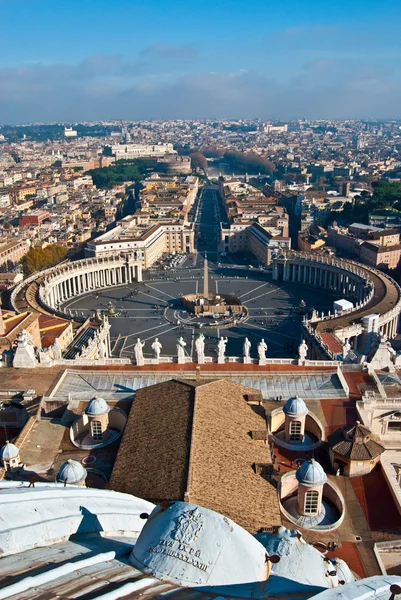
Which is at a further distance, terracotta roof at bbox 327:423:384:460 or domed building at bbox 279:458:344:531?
terracotta roof at bbox 327:423:384:460

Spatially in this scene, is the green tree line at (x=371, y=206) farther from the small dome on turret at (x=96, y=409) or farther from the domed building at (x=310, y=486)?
the domed building at (x=310, y=486)

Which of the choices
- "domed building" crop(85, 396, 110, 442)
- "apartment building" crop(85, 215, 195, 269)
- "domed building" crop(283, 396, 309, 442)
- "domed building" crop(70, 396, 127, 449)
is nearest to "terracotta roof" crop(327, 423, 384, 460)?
"domed building" crop(283, 396, 309, 442)

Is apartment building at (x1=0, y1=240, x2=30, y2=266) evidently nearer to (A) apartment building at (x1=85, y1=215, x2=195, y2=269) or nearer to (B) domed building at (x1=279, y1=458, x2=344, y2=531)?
(A) apartment building at (x1=85, y1=215, x2=195, y2=269)

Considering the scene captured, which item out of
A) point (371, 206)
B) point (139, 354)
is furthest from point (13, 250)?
point (371, 206)

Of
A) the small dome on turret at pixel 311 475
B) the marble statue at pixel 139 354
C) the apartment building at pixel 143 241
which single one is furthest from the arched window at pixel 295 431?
the apartment building at pixel 143 241

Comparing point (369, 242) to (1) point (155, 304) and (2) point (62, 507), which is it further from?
(2) point (62, 507)

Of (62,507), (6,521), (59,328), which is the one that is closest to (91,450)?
(62,507)
